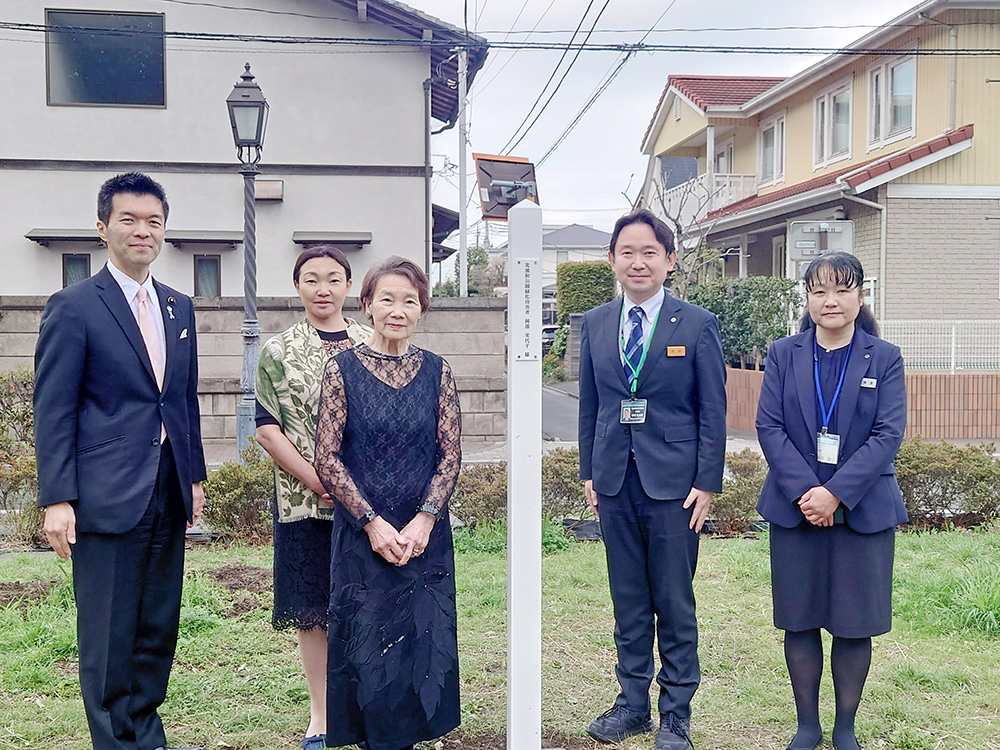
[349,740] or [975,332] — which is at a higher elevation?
[975,332]

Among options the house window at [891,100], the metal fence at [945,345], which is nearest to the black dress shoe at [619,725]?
the metal fence at [945,345]

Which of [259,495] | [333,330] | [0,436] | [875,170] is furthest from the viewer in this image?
[875,170]

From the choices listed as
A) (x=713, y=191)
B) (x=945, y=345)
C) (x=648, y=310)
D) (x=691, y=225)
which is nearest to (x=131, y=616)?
(x=648, y=310)

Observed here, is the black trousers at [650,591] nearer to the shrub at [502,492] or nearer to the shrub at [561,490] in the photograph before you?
the shrub at [502,492]

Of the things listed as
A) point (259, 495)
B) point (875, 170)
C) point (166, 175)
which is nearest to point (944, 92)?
point (875, 170)

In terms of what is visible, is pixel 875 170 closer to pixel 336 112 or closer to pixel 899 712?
pixel 336 112

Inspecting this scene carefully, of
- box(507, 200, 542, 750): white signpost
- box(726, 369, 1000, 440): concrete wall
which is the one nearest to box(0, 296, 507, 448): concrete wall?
box(726, 369, 1000, 440): concrete wall

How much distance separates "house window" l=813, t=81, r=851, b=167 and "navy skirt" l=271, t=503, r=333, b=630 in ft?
57.7

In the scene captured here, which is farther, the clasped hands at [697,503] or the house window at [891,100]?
the house window at [891,100]

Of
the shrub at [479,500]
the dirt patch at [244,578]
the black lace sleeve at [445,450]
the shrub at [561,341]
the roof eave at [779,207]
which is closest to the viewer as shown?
the black lace sleeve at [445,450]

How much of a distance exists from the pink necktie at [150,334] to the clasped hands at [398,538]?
97 cm

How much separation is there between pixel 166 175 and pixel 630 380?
12.3 metres

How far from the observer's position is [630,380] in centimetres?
386

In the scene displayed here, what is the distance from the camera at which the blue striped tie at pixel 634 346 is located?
12.7 ft
